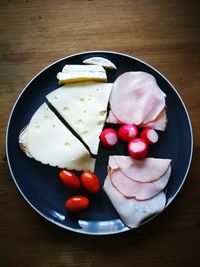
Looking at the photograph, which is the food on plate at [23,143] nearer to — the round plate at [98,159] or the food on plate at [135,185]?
the round plate at [98,159]

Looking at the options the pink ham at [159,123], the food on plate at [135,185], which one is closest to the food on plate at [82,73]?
the pink ham at [159,123]

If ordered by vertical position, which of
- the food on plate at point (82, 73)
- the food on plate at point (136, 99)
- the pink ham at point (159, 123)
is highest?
the food on plate at point (82, 73)

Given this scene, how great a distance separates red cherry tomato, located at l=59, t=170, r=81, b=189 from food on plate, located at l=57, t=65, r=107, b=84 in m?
0.35

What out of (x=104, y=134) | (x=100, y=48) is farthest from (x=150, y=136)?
(x=100, y=48)

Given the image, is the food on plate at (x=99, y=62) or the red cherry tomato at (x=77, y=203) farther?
the food on plate at (x=99, y=62)

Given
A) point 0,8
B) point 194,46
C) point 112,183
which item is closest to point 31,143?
point 112,183

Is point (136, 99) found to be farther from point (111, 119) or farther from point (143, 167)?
point (143, 167)

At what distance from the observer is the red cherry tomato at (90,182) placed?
138cm

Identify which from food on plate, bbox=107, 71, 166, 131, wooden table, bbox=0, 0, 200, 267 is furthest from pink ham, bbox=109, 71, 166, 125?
wooden table, bbox=0, 0, 200, 267

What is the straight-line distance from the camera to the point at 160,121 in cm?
144

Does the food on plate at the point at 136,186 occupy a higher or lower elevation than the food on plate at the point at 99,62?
lower

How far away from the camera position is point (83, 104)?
149 cm

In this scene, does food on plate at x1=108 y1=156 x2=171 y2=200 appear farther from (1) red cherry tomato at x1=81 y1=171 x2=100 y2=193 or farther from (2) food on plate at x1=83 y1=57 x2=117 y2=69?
(2) food on plate at x1=83 y1=57 x2=117 y2=69

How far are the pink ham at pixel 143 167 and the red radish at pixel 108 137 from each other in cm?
6
